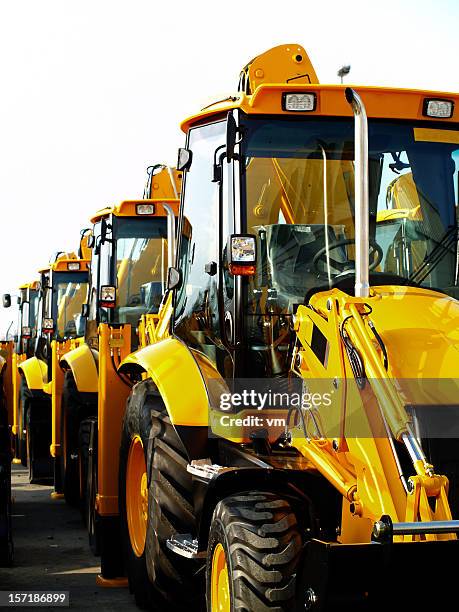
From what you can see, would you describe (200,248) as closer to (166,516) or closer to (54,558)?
(166,516)

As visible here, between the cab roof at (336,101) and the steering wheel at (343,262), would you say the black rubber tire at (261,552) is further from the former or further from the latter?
the cab roof at (336,101)

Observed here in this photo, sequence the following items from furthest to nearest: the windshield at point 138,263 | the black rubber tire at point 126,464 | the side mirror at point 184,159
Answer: the windshield at point 138,263, the black rubber tire at point 126,464, the side mirror at point 184,159

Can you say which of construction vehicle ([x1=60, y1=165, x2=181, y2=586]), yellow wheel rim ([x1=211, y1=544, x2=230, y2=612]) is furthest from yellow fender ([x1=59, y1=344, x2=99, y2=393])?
yellow wheel rim ([x1=211, y1=544, x2=230, y2=612])

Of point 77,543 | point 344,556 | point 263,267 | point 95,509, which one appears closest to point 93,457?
point 95,509

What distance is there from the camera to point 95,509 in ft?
27.1

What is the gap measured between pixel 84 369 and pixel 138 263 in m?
1.40

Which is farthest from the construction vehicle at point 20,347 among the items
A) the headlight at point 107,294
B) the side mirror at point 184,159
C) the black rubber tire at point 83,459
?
the side mirror at point 184,159

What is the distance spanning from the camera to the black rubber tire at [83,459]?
10.1 meters

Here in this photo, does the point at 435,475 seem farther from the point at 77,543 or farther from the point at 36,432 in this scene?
the point at 36,432

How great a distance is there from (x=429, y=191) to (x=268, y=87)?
3.34 ft

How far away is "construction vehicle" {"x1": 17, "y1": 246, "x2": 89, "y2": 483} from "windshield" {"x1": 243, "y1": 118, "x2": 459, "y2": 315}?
7969mm

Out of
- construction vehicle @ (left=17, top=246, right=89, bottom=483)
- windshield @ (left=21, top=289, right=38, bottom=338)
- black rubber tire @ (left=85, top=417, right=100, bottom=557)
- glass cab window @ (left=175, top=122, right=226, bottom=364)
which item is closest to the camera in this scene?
glass cab window @ (left=175, top=122, right=226, bottom=364)

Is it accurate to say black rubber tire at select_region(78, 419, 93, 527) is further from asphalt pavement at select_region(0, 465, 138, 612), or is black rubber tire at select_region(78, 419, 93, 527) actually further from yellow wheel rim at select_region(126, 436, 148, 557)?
yellow wheel rim at select_region(126, 436, 148, 557)

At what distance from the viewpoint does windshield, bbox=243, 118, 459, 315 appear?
5.47 meters
